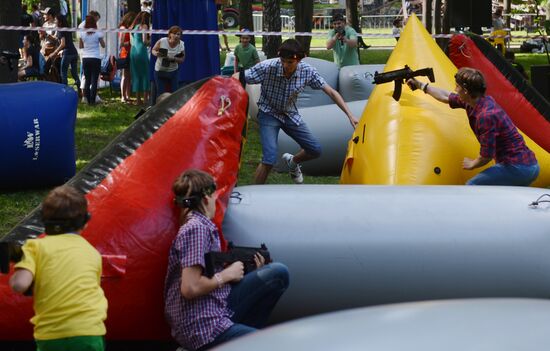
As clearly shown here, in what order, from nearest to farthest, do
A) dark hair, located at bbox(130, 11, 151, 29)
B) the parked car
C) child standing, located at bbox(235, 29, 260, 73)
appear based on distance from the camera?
child standing, located at bbox(235, 29, 260, 73)
dark hair, located at bbox(130, 11, 151, 29)
the parked car

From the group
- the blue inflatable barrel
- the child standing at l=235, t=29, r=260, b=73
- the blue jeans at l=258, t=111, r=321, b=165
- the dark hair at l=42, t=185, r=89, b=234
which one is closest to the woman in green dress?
the child standing at l=235, t=29, r=260, b=73

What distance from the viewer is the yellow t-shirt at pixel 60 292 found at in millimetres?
4336

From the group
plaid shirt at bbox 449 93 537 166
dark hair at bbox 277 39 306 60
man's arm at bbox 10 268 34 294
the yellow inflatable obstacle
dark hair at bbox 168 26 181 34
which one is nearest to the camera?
man's arm at bbox 10 268 34 294

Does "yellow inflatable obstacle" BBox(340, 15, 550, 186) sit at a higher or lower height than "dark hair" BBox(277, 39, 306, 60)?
lower

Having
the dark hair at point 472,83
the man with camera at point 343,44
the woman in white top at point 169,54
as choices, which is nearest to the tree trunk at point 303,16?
the man with camera at point 343,44

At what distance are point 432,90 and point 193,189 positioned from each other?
3017mm

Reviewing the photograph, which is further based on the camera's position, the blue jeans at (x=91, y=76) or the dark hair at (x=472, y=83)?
the blue jeans at (x=91, y=76)

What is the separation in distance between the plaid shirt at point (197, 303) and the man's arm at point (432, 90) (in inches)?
118

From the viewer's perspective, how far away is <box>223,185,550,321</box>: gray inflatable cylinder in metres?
5.66

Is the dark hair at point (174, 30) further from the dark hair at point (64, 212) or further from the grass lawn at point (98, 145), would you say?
the dark hair at point (64, 212)

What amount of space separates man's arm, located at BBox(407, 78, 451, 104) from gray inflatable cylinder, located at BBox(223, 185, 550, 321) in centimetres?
194

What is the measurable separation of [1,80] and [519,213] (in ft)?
32.9

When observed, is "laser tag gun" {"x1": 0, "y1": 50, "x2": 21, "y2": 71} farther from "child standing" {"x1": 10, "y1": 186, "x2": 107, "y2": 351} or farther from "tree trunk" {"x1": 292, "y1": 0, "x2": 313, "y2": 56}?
"child standing" {"x1": 10, "y1": 186, "x2": 107, "y2": 351}

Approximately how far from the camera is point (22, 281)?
14.1 feet
